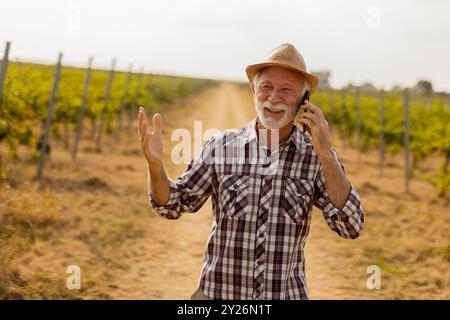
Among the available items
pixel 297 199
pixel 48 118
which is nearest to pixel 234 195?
pixel 297 199

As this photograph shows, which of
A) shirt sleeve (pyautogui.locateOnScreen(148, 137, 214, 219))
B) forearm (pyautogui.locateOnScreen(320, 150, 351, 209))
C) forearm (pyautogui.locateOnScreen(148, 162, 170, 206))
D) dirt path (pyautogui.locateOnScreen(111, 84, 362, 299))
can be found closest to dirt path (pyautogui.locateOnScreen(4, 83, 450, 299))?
dirt path (pyautogui.locateOnScreen(111, 84, 362, 299))

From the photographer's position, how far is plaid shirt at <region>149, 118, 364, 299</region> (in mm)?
2189

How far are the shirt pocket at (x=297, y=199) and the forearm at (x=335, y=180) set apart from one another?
0.55 ft

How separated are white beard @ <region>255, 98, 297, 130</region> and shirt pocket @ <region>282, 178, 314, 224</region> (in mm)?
234

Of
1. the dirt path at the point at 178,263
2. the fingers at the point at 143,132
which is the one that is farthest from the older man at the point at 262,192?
the dirt path at the point at 178,263

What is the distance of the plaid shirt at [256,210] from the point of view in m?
2.19

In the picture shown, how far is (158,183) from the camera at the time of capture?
2.14 metres

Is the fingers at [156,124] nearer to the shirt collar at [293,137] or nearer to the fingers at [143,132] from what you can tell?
the fingers at [143,132]

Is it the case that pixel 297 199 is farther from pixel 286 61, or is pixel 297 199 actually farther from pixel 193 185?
pixel 286 61

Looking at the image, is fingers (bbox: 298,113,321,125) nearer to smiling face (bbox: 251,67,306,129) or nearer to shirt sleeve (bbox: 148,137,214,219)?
smiling face (bbox: 251,67,306,129)

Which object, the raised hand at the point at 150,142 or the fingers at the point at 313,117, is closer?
the fingers at the point at 313,117
